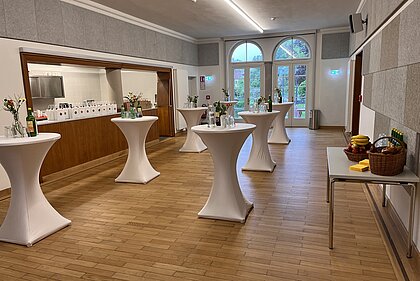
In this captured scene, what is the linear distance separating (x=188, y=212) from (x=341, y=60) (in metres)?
8.24

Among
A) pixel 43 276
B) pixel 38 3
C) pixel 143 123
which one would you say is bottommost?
pixel 43 276

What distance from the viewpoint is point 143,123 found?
4.58 meters

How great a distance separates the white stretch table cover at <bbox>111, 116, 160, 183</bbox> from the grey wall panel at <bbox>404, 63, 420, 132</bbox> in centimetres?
324

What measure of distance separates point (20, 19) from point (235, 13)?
14.6 feet

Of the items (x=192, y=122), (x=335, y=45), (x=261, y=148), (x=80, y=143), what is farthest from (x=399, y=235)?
(x=335, y=45)

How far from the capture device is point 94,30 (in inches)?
236

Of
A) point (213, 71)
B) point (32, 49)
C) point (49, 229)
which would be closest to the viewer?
point (49, 229)

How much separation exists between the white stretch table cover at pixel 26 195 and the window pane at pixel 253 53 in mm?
8860

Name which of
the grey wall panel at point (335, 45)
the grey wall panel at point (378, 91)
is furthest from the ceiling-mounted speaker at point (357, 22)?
the grey wall panel at point (335, 45)

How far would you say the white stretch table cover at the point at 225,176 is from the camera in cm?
314

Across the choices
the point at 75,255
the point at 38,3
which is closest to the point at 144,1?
the point at 38,3

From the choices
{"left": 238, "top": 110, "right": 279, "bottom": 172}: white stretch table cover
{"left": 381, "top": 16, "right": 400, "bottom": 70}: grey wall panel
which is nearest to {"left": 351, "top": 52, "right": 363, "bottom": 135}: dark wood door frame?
{"left": 238, "top": 110, "right": 279, "bottom": 172}: white stretch table cover

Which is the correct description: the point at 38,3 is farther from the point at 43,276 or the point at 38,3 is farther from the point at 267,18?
the point at 267,18

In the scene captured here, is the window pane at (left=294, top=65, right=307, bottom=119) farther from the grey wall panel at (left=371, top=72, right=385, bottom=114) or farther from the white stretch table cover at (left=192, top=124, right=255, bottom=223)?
the white stretch table cover at (left=192, top=124, right=255, bottom=223)
